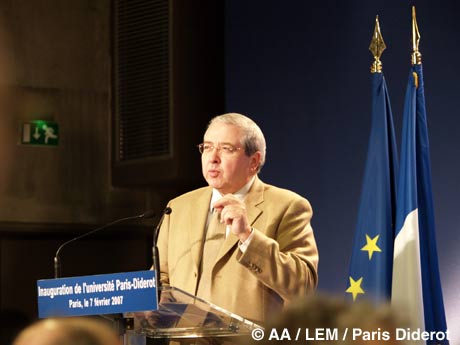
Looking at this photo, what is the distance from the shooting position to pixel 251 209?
4.52m

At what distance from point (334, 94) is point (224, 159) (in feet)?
7.14

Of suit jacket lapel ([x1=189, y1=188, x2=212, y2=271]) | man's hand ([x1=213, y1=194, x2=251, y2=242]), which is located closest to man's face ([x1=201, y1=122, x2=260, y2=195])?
suit jacket lapel ([x1=189, y1=188, x2=212, y2=271])

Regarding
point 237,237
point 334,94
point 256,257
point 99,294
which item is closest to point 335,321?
point 99,294

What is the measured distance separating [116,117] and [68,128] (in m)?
0.38

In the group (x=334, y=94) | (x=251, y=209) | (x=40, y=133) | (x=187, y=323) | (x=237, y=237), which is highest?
(x=40, y=133)

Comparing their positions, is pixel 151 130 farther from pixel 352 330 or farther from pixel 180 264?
pixel 352 330

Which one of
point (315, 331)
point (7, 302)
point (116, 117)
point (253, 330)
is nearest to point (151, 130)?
point (116, 117)

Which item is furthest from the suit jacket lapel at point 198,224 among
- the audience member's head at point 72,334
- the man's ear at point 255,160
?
the audience member's head at point 72,334

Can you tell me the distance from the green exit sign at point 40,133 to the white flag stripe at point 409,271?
3.56 meters

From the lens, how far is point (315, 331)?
1750 millimetres

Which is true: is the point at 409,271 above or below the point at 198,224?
below

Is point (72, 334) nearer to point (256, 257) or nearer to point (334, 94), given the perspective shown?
point (256, 257)

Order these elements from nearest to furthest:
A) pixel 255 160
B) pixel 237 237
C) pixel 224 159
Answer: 1. pixel 237 237
2. pixel 224 159
3. pixel 255 160

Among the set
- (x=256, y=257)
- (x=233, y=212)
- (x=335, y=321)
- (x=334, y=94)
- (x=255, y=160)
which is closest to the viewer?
(x=335, y=321)
